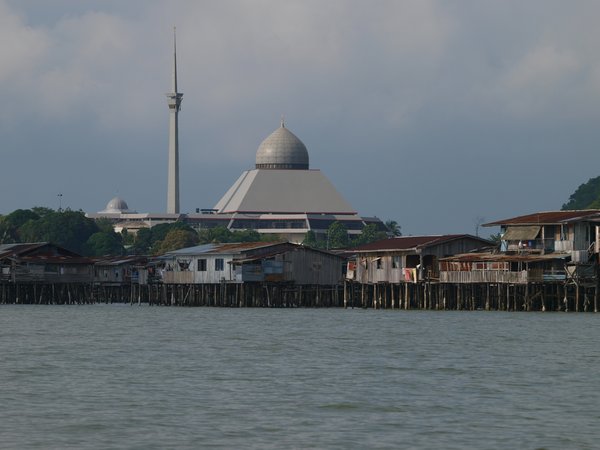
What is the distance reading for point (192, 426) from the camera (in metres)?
32.1

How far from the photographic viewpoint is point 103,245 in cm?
16688

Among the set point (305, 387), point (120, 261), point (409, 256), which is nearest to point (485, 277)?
point (409, 256)

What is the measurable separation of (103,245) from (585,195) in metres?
65.5

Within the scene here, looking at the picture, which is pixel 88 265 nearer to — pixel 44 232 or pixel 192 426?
pixel 44 232

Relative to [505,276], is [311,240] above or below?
above

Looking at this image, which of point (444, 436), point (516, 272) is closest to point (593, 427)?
point (444, 436)

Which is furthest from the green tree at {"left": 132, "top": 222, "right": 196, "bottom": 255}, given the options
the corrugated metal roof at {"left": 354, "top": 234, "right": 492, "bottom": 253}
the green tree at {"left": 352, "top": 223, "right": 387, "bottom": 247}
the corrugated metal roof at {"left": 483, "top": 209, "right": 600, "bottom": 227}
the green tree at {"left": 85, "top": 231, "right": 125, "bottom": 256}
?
the corrugated metal roof at {"left": 483, "top": 209, "right": 600, "bottom": 227}

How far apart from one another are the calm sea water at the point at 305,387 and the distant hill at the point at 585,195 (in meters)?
121

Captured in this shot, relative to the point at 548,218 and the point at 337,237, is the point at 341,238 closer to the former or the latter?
the point at 337,237

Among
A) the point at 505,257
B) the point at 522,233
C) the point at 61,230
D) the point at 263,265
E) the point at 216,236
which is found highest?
the point at 61,230

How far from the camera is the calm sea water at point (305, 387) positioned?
31.0 meters

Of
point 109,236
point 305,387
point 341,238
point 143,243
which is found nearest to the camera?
point 305,387

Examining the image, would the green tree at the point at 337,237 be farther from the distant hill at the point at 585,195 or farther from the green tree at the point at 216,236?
the distant hill at the point at 585,195

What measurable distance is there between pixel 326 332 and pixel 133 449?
35.4m
